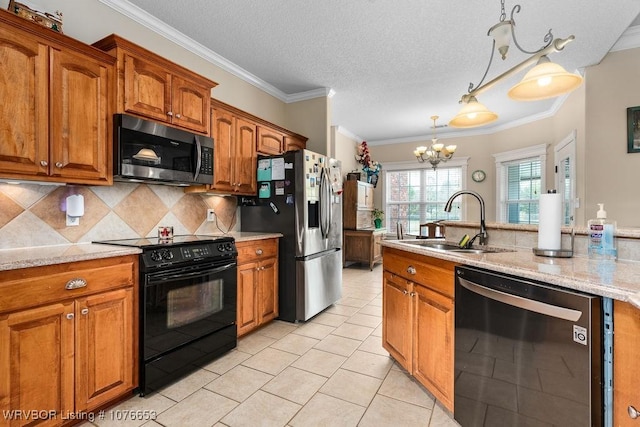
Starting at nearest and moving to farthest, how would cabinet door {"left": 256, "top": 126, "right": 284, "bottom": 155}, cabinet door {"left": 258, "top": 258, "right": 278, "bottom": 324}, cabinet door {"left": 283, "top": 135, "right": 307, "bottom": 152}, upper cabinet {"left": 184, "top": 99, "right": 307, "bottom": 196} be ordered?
1. upper cabinet {"left": 184, "top": 99, "right": 307, "bottom": 196}
2. cabinet door {"left": 258, "top": 258, "right": 278, "bottom": 324}
3. cabinet door {"left": 256, "top": 126, "right": 284, "bottom": 155}
4. cabinet door {"left": 283, "top": 135, "right": 307, "bottom": 152}

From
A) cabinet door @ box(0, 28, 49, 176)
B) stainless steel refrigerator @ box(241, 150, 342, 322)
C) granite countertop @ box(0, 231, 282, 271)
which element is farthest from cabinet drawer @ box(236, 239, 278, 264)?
cabinet door @ box(0, 28, 49, 176)

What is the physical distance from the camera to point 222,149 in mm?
2898

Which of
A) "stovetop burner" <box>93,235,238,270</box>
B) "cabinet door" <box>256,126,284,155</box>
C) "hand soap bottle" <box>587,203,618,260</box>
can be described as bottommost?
"stovetop burner" <box>93,235,238,270</box>

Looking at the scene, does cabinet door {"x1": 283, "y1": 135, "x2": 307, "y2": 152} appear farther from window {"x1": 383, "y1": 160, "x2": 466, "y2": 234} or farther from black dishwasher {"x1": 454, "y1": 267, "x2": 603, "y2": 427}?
window {"x1": 383, "y1": 160, "x2": 466, "y2": 234}

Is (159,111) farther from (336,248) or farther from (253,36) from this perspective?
(336,248)

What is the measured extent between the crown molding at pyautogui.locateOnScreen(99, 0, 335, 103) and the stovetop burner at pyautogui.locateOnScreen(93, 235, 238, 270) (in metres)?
1.84

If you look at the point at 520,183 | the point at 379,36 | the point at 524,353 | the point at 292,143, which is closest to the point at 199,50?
the point at 292,143

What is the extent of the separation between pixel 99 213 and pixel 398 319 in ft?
7.64

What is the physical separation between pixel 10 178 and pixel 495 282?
2499 millimetres

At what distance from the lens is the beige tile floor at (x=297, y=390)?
→ 172cm

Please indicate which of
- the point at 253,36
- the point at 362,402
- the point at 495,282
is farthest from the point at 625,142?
the point at 253,36

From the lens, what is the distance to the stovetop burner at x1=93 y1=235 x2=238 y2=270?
6.34 ft

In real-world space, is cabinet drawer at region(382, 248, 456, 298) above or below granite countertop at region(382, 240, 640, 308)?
below

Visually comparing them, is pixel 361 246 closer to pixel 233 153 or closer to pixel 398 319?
pixel 233 153
